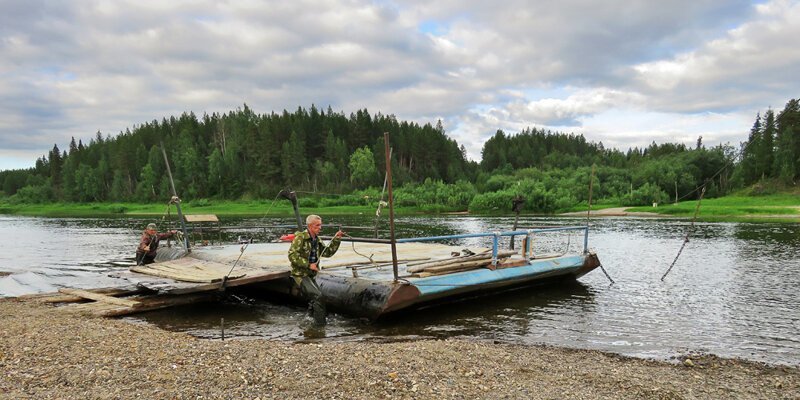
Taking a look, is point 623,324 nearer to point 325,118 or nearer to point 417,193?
point 417,193

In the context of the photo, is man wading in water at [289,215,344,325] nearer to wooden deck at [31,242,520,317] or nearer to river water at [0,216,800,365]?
river water at [0,216,800,365]

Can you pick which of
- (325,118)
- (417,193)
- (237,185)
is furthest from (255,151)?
(417,193)

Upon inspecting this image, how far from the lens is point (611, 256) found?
93.9 ft

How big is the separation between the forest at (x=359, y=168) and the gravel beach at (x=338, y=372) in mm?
76636

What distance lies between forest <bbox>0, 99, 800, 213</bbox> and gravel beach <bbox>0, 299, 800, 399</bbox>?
76.6 m

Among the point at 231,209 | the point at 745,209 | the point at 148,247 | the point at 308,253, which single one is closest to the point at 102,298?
the point at 308,253

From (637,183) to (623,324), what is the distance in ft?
336

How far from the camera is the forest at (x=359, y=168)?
96625 millimetres

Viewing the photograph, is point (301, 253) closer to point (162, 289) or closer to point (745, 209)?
point (162, 289)

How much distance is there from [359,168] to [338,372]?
111744 millimetres

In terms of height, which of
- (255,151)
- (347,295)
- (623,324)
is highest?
(255,151)

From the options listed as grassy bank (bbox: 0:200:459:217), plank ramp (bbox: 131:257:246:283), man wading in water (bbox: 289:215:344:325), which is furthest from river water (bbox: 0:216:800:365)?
grassy bank (bbox: 0:200:459:217)

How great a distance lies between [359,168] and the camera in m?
119

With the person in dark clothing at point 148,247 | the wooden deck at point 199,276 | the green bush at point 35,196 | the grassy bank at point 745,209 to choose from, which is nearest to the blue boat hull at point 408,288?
the wooden deck at point 199,276
